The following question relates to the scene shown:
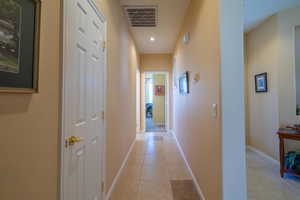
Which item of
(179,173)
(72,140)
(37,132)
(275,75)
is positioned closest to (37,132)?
(37,132)

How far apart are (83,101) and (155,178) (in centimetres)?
174

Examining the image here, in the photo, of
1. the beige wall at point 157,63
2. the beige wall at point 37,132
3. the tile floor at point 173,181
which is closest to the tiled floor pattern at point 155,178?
the tile floor at point 173,181

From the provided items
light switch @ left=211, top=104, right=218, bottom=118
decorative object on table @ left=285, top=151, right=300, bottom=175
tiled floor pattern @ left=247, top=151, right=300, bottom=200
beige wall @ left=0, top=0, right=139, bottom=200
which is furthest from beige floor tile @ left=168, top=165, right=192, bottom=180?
beige wall @ left=0, top=0, right=139, bottom=200

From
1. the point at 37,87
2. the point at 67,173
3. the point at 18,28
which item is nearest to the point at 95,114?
the point at 67,173

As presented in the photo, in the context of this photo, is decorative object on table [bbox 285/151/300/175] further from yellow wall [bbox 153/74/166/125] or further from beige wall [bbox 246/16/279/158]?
yellow wall [bbox 153/74/166/125]

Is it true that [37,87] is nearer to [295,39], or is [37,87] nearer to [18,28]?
[18,28]

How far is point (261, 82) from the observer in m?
3.28

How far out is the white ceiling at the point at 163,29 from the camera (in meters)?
2.64

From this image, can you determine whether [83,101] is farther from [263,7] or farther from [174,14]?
[263,7]

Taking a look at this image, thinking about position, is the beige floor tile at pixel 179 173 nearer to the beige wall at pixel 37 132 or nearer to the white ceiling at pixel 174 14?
the beige wall at pixel 37 132

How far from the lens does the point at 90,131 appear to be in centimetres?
149

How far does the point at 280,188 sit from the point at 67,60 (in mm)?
2995

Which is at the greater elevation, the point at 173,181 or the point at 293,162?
the point at 293,162

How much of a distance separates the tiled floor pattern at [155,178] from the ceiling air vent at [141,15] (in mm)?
2829
